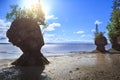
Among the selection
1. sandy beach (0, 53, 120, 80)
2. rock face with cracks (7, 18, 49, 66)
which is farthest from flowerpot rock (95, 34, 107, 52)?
rock face with cracks (7, 18, 49, 66)

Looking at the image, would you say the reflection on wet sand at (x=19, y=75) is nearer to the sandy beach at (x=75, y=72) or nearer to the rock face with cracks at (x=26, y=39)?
the sandy beach at (x=75, y=72)

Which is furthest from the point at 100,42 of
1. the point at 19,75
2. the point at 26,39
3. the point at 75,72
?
the point at 19,75

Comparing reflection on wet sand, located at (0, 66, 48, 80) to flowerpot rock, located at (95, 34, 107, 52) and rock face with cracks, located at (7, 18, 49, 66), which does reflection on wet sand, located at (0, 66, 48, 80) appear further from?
flowerpot rock, located at (95, 34, 107, 52)

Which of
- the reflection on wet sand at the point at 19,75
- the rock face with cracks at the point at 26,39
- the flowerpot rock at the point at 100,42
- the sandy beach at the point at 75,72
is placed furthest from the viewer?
the flowerpot rock at the point at 100,42

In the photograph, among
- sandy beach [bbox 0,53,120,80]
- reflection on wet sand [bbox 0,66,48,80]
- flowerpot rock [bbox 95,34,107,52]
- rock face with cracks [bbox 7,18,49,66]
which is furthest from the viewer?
flowerpot rock [bbox 95,34,107,52]

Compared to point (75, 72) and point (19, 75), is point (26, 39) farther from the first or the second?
point (75, 72)

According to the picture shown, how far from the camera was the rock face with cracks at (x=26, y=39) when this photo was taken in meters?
34.0

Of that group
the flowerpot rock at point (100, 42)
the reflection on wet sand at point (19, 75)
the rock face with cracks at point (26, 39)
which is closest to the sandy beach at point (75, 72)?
the reflection on wet sand at point (19, 75)

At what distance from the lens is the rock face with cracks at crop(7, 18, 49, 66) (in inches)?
1339

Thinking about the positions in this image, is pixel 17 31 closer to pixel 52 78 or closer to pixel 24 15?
pixel 24 15

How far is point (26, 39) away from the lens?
3428 cm

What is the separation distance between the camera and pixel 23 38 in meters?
34.0

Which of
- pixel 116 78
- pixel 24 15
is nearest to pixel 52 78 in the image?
pixel 116 78

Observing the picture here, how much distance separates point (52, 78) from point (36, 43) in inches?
542
